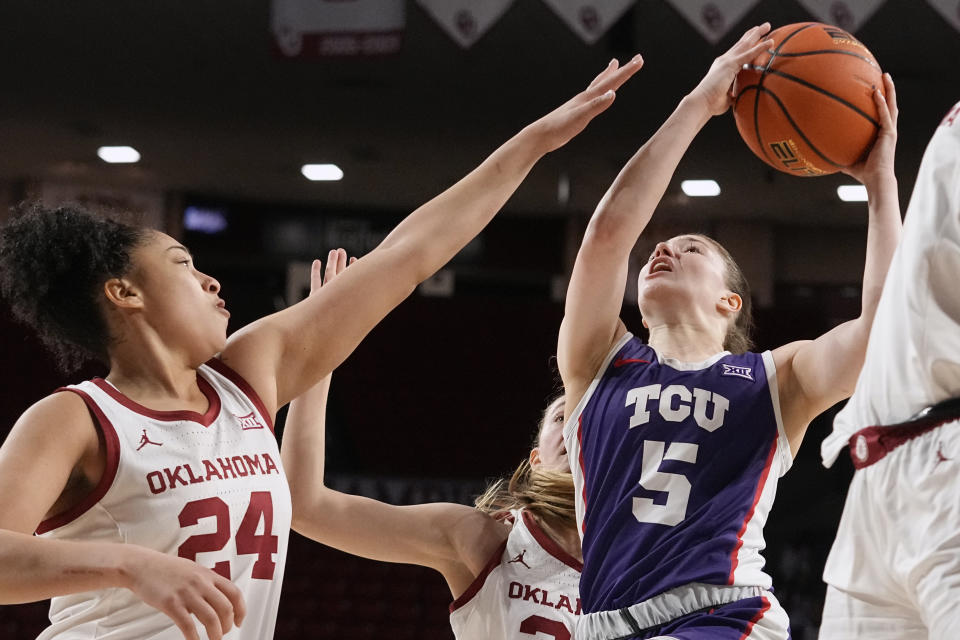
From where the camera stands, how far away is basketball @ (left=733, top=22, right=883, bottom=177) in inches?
97.8

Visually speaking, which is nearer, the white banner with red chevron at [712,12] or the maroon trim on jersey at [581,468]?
the maroon trim on jersey at [581,468]

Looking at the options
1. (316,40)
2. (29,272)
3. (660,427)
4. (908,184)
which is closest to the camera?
(29,272)

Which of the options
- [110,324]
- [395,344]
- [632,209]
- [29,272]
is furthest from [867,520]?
[395,344]

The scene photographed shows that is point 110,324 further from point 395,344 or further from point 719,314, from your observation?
point 395,344

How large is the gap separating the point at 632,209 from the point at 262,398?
977 mm

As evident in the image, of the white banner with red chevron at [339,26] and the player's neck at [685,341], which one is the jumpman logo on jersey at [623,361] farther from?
the white banner with red chevron at [339,26]

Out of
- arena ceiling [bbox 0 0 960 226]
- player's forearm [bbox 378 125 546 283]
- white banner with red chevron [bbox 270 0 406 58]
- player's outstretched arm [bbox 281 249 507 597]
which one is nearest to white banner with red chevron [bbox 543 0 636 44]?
white banner with red chevron [bbox 270 0 406 58]

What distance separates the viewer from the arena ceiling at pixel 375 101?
8734mm

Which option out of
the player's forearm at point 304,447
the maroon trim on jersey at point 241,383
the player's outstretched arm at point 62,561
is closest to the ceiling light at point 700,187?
the player's forearm at point 304,447

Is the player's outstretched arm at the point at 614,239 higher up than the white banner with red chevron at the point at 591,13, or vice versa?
the white banner with red chevron at the point at 591,13

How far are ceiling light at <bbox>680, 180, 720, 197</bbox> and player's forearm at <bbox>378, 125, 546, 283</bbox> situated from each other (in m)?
10.3

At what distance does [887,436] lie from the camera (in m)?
1.59

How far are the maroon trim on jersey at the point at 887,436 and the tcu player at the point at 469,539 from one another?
118cm

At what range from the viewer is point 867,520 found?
1.60 metres
